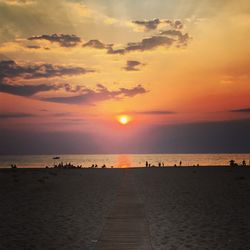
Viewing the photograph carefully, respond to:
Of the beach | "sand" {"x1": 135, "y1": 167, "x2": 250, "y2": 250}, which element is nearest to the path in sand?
the beach

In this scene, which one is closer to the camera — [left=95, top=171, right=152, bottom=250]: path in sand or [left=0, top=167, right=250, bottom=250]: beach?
[left=95, top=171, right=152, bottom=250]: path in sand

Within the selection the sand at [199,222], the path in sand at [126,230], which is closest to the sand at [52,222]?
the path in sand at [126,230]

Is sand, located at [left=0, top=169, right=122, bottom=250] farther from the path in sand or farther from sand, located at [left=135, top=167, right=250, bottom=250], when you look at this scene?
sand, located at [left=135, top=167, right=250, bottom=250]

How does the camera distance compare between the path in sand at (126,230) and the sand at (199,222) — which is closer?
the path in sand at (126,230)

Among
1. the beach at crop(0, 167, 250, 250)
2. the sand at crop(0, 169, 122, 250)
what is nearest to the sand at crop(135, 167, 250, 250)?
the beach at crop(0, 167, 250, 250)

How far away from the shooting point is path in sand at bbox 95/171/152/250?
36.1ft

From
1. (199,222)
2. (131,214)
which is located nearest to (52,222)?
(131,214)

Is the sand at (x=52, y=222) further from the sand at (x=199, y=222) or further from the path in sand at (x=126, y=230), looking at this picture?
the sand at (x=199, y=222)

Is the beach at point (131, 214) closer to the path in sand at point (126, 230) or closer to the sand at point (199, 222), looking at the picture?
the sand at point (199, 222)

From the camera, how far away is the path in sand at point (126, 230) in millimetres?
10994

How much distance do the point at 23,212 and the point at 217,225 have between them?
9329mm

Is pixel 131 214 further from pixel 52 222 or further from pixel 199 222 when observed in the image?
pixel 52 222

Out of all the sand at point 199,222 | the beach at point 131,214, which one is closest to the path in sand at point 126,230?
the beach at point 131,214

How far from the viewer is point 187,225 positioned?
14766 mm
